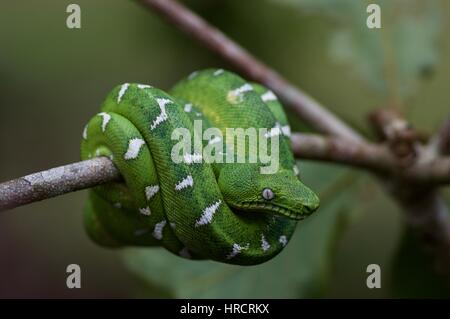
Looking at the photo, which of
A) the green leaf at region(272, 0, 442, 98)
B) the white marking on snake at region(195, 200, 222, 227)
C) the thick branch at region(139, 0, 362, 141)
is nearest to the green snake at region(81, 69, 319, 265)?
the white marking on snake at region(195, 200, 222, 227)

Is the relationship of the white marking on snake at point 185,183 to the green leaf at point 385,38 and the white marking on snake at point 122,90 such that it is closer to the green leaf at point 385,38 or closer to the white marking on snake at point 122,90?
the white marking on snake at point 122,90

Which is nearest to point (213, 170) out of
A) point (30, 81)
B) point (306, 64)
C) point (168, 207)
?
point (168, 207)

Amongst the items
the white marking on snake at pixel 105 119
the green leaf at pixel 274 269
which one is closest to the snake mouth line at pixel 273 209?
the white marking on snake at pixel 105 119

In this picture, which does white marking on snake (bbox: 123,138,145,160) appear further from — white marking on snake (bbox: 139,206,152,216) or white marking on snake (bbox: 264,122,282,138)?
white marking on snake (bbox: 264,122,282,138)

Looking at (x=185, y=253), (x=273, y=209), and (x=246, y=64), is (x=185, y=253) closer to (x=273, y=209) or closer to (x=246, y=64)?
(x=273, y=209)
